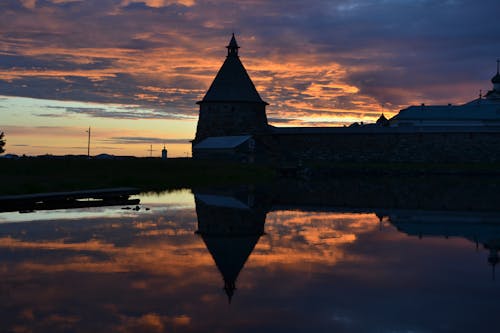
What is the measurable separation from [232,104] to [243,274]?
1680 inches

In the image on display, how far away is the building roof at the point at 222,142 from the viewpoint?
47191 mm

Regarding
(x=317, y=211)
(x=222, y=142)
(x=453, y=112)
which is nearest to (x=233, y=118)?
(x=222, y=142)

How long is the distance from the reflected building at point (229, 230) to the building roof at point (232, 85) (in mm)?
29611

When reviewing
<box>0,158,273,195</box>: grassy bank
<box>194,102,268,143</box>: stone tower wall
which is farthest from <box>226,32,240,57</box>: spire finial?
<box>0,158,273,195</box>: grassy bank

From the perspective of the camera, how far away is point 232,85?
172ft

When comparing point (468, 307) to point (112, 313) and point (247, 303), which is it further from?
point (112, 313)

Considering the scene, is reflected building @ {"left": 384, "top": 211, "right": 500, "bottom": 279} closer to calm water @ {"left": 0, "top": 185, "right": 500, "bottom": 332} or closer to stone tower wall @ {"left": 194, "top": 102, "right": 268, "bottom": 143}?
calm water @ {"left": 0, "top": 185, "right": 500, "bottom": 332}

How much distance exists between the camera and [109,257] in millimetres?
11039

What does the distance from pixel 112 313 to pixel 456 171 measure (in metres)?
42.1

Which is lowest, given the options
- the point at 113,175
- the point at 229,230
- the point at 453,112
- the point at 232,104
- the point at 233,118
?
the point at 229,230

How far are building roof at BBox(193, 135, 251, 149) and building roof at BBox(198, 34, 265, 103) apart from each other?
3.23 m

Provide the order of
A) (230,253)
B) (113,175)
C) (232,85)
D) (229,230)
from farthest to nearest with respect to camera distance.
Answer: (232,85) → (113,175) → (229,230) → (230,253)

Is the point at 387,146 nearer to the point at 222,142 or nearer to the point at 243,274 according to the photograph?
the point at 222,142

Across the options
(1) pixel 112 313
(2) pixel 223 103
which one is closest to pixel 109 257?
(1) pixel 112 313
